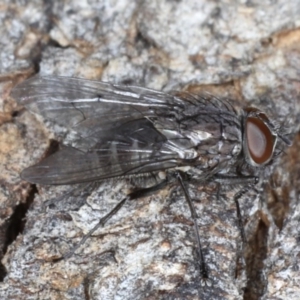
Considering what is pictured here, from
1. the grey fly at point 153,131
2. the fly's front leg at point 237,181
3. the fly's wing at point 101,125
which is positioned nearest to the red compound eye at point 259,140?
the grey fly at point 153,131

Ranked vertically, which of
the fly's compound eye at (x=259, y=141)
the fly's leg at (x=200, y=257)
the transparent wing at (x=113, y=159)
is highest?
the fly's compound eye at (x=259, y=141)

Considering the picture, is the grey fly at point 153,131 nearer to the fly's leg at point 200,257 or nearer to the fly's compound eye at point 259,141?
the fly's compound eye at point 259,141

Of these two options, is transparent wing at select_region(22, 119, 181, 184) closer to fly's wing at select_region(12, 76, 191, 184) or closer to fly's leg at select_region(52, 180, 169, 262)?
fly's wing at select_region(12, 76, 191, 184)

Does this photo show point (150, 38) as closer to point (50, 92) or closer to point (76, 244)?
point (50, 92)

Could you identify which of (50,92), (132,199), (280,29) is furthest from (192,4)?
(132,199)

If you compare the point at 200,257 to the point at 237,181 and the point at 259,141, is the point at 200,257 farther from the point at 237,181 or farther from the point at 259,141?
the point at 259,141

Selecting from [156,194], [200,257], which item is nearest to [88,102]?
[156,194]
